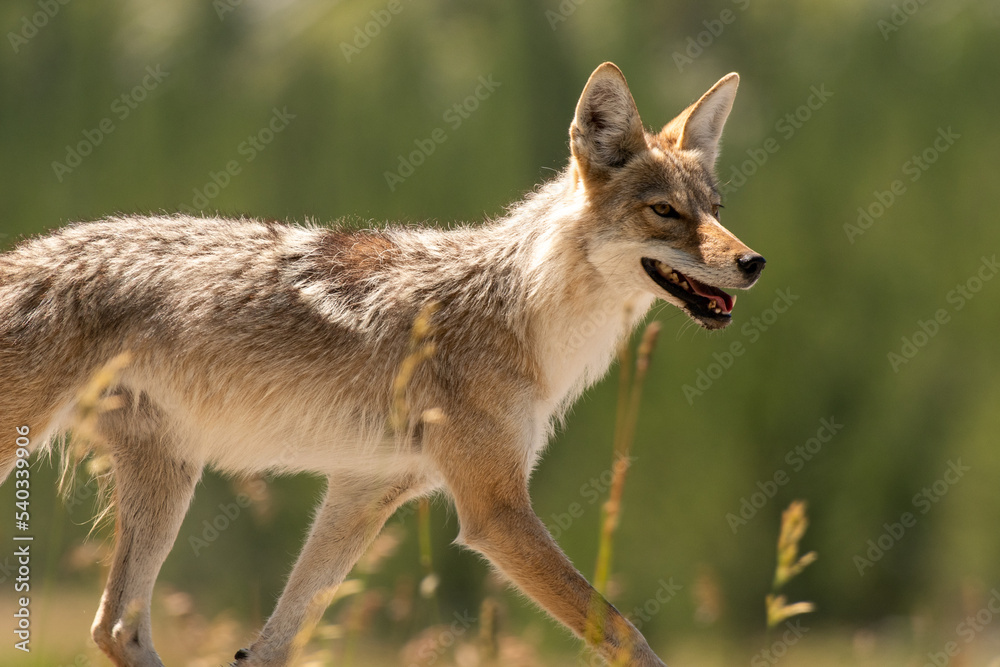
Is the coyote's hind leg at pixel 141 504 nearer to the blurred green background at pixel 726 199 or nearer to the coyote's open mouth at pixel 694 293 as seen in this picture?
the coyote's open mouth at pixel 694 293

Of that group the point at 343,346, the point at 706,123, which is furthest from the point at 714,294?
the point at 343,346

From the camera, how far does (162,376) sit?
480cm

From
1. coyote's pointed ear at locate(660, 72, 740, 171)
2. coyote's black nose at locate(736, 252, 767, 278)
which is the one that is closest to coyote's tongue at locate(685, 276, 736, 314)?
coyote's black nose at locate(736, 252, 767, 278)

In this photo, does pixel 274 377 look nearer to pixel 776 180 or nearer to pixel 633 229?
pixel 633 229

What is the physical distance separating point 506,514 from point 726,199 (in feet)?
45.9

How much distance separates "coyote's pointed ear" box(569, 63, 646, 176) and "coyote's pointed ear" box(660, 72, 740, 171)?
41 centimetres

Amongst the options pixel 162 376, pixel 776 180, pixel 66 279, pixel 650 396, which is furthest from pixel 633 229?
pixel 776 180

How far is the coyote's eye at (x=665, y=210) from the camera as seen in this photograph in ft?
15.8

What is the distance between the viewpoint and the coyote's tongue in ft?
15.4

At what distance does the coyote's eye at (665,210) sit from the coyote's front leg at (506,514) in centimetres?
112

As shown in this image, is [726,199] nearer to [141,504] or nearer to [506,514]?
[506,514]

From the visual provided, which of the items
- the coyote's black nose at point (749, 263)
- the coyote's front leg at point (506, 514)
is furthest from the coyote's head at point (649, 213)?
the coyote's front leg at point (506, 514)

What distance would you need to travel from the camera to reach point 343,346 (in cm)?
493

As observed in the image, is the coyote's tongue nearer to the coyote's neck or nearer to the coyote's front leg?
the coyote's neck
